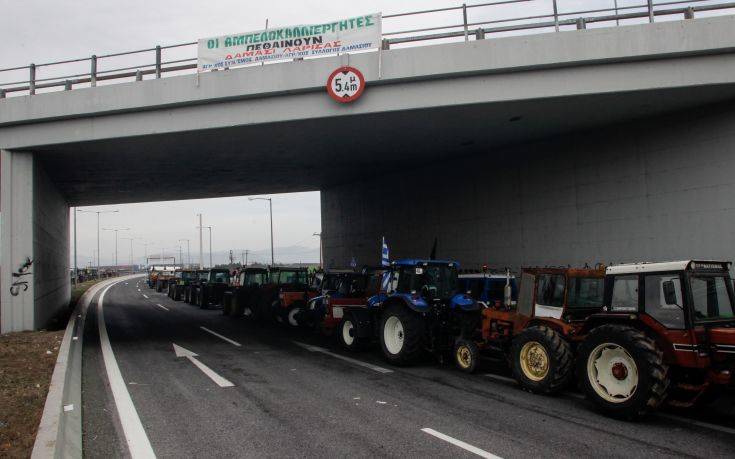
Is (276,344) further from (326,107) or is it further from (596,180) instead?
(596,180)

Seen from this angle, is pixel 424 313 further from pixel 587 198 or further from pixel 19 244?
pixel 19 244

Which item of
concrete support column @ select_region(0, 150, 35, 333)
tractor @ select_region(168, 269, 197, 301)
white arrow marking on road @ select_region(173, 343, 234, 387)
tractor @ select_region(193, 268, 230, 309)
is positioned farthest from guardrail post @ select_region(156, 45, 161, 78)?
tractor @ select_region(168, 269, 197, 301)

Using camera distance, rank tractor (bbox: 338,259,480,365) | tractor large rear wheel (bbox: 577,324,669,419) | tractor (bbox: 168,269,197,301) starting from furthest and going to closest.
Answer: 1. tractor (bbox: 168,269,197,301)
2. tractor (bbox: 338,259,480,365)
3. tractor large rear wheel (bbox: 577,324,669,419)

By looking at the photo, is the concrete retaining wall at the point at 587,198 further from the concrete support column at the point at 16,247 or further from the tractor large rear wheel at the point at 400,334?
the concrete support column at the point at 16,247

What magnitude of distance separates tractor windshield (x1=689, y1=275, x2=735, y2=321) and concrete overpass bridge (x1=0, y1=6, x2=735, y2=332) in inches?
185

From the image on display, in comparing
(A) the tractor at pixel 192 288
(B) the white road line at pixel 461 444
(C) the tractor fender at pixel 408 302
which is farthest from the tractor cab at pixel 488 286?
(A) the tractor at pixel 192 288

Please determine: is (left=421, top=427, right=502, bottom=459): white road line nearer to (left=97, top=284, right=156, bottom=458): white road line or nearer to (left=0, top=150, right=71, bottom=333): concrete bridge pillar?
(left=97, top=284, right=156, bottom=458): white road line

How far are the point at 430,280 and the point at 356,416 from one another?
14.6ft

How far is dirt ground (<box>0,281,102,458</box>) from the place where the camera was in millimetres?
5418

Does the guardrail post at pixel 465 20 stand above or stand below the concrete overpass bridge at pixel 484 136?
above

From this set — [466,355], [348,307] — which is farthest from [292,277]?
[466,355]

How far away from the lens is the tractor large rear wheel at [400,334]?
1020 cm

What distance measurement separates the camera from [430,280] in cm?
1084

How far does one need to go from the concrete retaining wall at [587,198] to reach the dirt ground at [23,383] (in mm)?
11956
